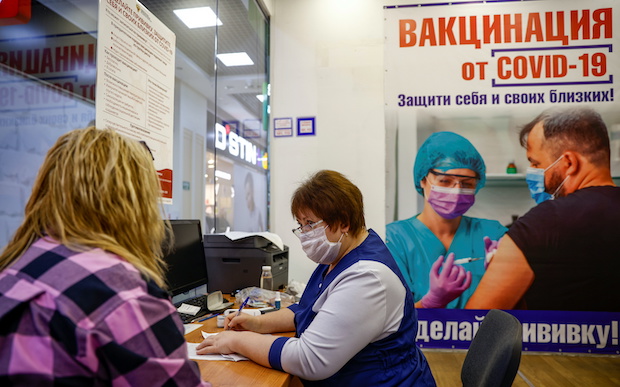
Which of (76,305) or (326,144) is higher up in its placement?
(326,144)

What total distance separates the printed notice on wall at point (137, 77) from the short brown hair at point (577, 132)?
2692 mm

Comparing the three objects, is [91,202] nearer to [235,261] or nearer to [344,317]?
[344,317]

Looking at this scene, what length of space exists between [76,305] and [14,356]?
0.37ft

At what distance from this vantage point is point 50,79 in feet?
→ 5.68

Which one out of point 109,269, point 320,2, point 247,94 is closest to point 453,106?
point 320,2

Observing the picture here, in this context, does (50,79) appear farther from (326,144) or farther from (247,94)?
(247,94)

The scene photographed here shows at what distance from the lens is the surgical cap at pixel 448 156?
335cm

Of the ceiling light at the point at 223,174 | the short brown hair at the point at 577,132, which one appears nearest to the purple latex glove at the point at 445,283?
the short brown hair at the point at 577,132

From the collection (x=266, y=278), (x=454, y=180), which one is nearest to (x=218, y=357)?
(x=266, y=278)

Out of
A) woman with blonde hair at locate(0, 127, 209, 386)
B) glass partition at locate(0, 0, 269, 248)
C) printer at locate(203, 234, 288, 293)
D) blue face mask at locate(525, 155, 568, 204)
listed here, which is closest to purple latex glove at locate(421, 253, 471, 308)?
blue face mask at locate(525, 155, 568, 204)

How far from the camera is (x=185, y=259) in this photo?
1.91 m

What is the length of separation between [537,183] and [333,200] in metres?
2.47

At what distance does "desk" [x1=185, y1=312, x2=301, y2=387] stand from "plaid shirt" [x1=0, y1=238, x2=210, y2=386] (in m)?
0.50

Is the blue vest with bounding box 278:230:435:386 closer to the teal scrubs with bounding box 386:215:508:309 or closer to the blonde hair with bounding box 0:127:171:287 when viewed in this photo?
the blonde hair with bounding box 0:127:171:287
